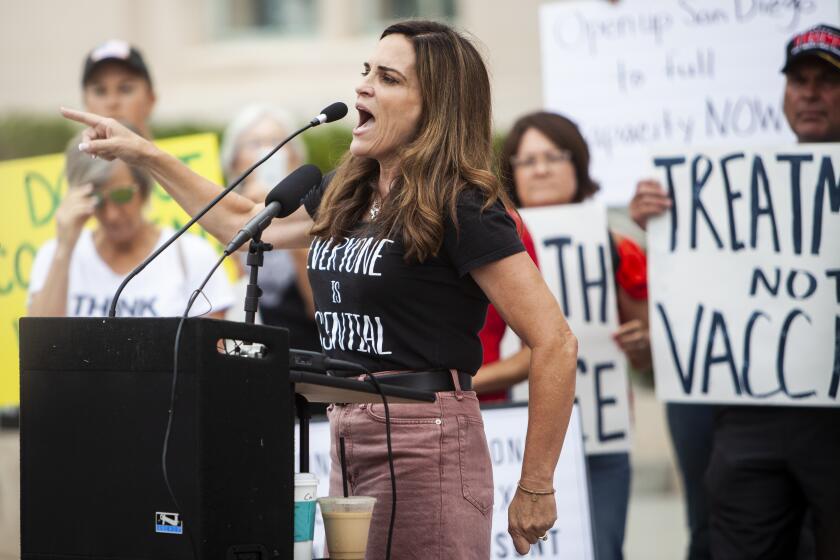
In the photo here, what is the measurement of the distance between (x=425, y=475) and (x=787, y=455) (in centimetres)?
182

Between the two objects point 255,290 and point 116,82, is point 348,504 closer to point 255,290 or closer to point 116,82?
point 255,290

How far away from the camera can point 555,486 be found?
4.52m

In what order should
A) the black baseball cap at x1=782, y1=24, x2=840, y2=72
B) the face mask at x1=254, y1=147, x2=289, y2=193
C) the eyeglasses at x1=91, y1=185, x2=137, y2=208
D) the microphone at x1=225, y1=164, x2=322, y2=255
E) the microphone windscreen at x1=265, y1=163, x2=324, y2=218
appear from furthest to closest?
1. the face mask at x1=254, y1=147, x2=289, y2=193
2. the eyeglasses at x1=91, y1=185, x2=137, y2=208
3. the black baseball cap at x1=782, y1=24, x2=840, y2=72
4. the microphone windscreen at x1=265, y1=163, x2=324, y2=218
5. the microphone at x1=225, y1=164, x2=322, y2=255

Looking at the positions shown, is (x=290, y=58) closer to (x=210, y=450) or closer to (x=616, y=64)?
(x=616, y=64)

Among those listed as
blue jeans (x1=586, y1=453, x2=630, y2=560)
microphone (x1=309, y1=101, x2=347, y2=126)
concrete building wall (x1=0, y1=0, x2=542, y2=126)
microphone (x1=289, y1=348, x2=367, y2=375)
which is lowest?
blue jeans (x1=586, y1=453, x2=630, y2=560)

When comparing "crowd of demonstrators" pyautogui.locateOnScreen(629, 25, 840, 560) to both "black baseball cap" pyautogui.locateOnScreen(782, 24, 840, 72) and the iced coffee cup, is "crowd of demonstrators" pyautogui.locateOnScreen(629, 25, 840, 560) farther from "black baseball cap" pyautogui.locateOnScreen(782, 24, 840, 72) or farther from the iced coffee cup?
the iced coffee cup

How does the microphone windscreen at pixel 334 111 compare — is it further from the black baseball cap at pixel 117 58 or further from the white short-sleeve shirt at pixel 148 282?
the black baseball cap at pixel 117 58

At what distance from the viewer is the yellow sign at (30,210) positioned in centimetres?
534

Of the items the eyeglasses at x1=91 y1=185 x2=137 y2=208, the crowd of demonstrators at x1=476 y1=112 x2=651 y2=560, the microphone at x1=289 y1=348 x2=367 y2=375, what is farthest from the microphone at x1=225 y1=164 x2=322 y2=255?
the eyeglasses at x1=91 y1=185 x2=137 y2=208

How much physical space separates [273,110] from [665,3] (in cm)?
189

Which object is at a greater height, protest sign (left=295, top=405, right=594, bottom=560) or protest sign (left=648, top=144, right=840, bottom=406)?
protest sign (left=648, top=144, right=840, bottom=406)

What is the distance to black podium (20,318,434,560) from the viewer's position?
88.9 inches

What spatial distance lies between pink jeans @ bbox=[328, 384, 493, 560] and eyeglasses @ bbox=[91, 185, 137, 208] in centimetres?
236

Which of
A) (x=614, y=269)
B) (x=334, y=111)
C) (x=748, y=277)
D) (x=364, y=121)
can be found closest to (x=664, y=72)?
(x=614, y=269)
